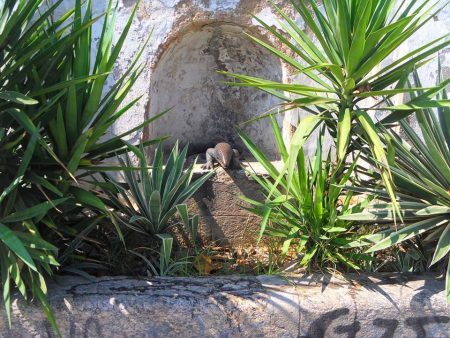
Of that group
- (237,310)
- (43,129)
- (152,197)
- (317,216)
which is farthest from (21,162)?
(317,216)

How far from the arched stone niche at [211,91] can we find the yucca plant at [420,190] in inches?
77.5

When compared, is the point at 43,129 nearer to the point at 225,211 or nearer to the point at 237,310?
the point at 237,310

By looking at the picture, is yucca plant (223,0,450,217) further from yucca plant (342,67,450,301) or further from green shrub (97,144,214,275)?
green shrub (97,144,214,275)

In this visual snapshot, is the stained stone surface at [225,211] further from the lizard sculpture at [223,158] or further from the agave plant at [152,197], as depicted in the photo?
the agave plant at [152,197]

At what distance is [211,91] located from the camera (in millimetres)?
5684

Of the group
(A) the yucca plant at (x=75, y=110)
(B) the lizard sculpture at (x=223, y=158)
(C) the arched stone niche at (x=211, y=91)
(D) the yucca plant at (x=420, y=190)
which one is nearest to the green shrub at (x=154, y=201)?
(A) the yucca plant at (x=75, y=110)

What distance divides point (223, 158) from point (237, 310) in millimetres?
1508

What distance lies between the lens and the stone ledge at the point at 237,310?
3107 mm

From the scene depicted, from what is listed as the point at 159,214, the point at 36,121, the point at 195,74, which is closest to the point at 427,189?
the point at 159,214

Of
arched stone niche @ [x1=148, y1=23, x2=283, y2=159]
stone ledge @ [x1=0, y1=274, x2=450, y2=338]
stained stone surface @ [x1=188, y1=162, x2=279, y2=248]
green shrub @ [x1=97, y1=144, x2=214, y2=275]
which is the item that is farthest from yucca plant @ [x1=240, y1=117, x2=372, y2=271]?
arched stone niche @ [x1=148, y1=23, x2=283, y2=159]

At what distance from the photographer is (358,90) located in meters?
3.33

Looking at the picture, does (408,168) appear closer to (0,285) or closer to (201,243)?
(201,243)

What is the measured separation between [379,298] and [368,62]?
1260 millimetres

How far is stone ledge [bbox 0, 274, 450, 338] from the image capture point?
10.2 feet
